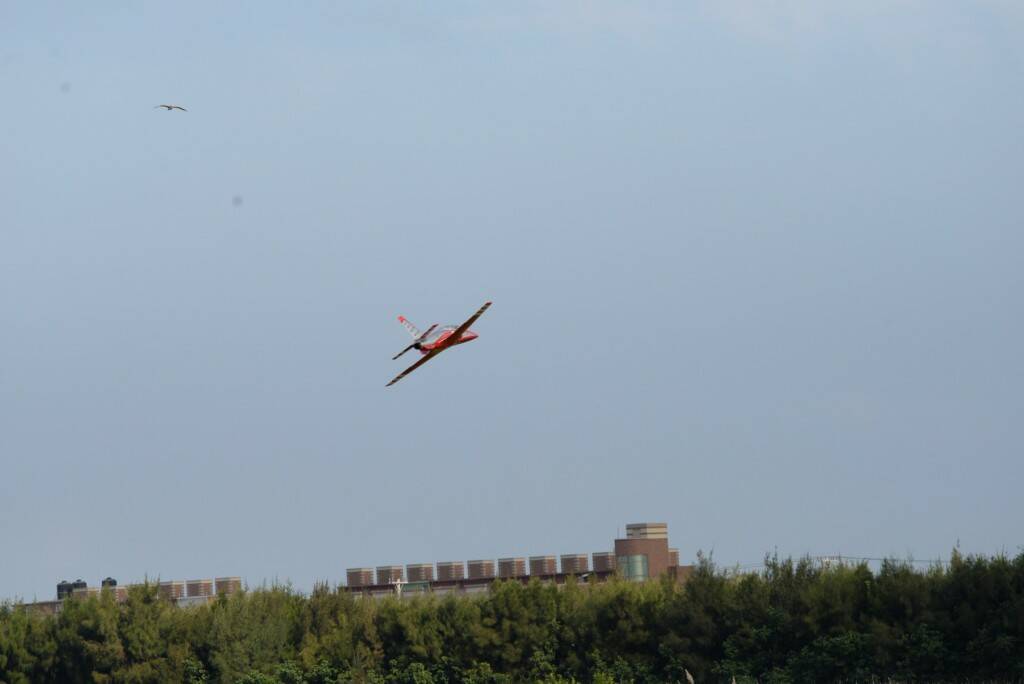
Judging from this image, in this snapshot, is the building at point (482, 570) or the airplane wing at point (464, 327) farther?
the building at point (482, 570)

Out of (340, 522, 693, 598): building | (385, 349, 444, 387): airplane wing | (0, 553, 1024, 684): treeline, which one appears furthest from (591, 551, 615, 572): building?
(385, 349, 444, 387): airplane wing

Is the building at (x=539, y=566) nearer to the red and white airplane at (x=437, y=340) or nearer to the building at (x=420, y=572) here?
the building at (x=420, y=572)

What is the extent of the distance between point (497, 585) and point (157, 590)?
1688 cm

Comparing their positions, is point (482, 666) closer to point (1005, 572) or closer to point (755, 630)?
point (755, 630)

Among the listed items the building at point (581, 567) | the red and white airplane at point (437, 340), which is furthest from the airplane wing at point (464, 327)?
the building at point (581, 567)

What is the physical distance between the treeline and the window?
28.0 m

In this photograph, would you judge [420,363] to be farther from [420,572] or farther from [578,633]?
[420,572]

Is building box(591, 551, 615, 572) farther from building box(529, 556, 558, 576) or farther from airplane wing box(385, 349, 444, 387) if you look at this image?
airplane wing box(385, 349, 444, 387)

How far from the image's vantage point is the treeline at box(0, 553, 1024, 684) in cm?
5134

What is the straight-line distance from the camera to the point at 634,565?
9381 centimetres

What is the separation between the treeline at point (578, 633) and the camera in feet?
168

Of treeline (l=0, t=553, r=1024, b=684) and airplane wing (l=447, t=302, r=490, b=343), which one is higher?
airplane wing (l=447, t=302, r=490, b=343)

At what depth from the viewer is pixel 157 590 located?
70375 millimetres

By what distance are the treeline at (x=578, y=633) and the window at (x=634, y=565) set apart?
28.0m
